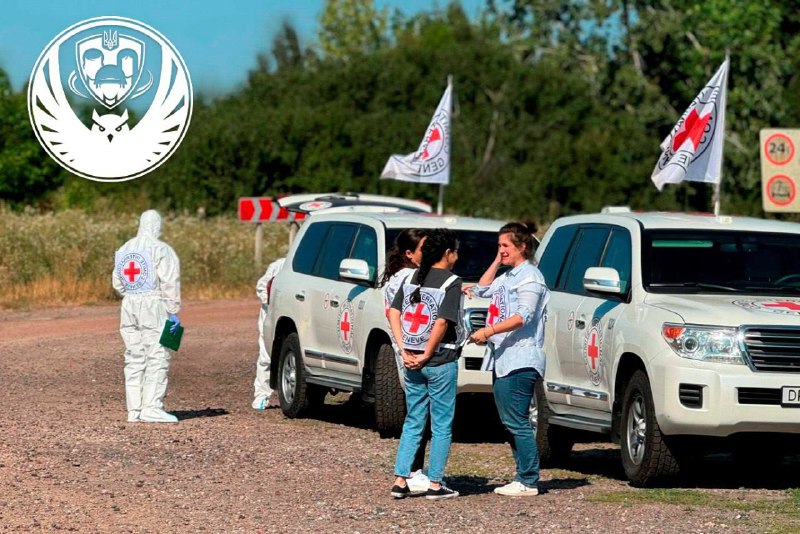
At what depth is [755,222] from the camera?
12906 mm

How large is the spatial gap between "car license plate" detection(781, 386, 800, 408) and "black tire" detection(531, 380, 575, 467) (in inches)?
95.2

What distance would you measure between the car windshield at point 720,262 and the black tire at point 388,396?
2.86m

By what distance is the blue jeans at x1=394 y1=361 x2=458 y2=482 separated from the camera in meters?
10.5

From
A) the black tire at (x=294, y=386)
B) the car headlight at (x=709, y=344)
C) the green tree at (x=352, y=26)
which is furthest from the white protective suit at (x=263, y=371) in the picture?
the green tree at (x=352, y=26)

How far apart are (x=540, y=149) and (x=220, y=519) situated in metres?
62.0

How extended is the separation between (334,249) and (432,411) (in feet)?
18.6

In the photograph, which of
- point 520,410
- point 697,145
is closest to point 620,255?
point 520,410

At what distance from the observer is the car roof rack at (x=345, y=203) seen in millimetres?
19470

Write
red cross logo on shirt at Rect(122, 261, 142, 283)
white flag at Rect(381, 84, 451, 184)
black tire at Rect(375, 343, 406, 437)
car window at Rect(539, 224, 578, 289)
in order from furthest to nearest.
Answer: white flag at Rect(381, 84, 451, 184), red cross logo on shirt at Rect(122, 261, 142, 283), black tire at Rect(375, 343, 406, 437), car window at Rect(539, 224, 578, 289)

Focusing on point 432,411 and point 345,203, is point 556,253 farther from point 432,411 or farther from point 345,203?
point 345,203

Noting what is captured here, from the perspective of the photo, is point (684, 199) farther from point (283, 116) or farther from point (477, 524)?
point (477, 524)

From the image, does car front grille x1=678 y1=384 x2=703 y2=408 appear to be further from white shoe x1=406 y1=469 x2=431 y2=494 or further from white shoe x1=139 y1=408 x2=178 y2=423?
white shoe x1=139 y1=408 x2=178 y2=423

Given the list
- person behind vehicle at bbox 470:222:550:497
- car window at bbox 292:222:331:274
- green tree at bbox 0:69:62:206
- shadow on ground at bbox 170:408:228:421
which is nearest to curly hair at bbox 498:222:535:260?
person behind vehicle at bbox 470:222:550:497

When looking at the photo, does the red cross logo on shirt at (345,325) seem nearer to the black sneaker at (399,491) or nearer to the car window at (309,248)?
the car window at (309,248)
